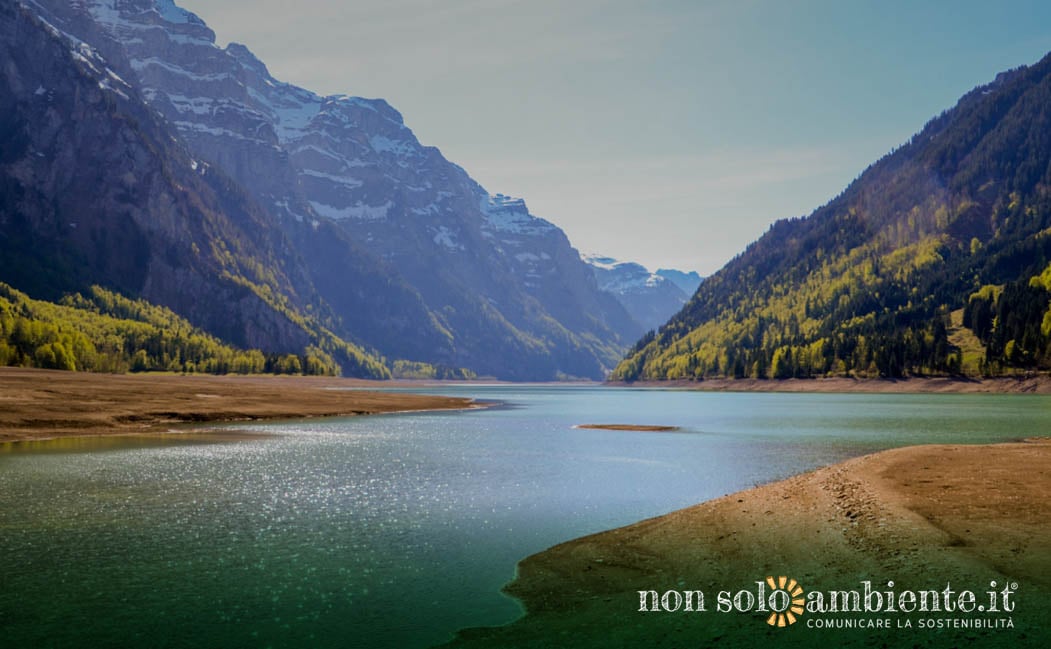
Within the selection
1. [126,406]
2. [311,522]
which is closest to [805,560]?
[311,522]

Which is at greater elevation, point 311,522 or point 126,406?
point 126,406

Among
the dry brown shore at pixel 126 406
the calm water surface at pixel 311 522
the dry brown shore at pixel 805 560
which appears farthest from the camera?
the dry brown shore at pixel 126 406

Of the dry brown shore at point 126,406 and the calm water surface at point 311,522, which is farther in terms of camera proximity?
the dry brown shore at point 126,406

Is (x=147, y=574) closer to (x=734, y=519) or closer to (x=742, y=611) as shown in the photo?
(x=742, y=611)

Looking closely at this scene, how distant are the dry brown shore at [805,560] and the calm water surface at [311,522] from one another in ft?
6.72

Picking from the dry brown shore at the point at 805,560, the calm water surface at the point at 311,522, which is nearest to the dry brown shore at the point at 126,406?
the calm water surface at the point at 311,522

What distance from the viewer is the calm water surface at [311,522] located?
59.3 ft

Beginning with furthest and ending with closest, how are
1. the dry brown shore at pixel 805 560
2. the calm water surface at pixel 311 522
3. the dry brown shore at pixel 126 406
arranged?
the dry brown shore at pixel 126 406 → the calm water surface at pixel 311 522 → the dry brown shore at pixel 805 560

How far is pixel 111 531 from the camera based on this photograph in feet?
89.7

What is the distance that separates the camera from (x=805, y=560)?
846 inches

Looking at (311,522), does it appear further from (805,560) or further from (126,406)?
(126,406)

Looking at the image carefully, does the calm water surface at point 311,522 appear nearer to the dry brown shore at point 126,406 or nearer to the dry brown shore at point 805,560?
the dry brown shore at point 805,560

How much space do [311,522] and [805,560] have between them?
19.9m

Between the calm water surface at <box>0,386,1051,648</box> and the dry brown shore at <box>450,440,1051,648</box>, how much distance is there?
6.72 feet
